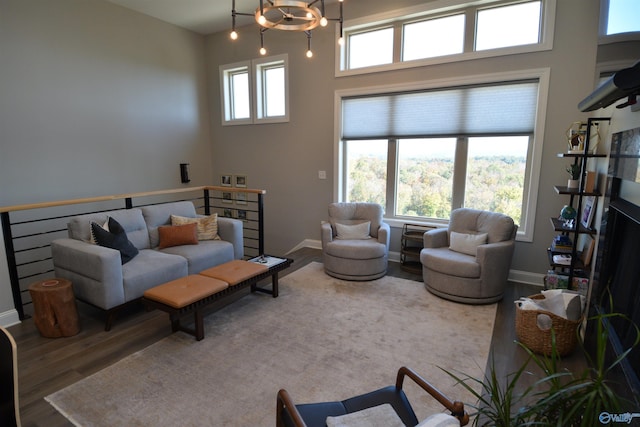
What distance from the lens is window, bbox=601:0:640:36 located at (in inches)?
64.6

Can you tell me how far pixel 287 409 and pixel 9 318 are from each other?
312 cm

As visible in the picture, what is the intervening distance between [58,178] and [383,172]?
A: 4228mm

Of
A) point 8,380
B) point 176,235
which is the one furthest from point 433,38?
point 8,380

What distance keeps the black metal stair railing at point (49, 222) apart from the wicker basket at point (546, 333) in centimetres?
316

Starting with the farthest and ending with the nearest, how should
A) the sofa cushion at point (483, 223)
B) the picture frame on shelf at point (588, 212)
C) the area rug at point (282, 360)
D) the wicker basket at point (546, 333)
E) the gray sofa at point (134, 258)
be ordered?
the sofa cushion at point (483, 223) < the picture frame on shelf at point (588, 212) < the gray sofa at point (134, 258) < the wicker basket at point (546, 333) < the area rug at point (282, 360)

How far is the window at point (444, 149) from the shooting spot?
12.8ft

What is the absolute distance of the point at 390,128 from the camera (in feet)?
15.3

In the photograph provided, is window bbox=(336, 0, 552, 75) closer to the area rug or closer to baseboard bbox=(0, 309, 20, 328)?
the area rug

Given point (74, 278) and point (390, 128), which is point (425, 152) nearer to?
point (390, 128)

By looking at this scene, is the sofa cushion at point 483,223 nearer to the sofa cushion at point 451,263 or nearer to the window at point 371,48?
the sofa cushion at point 451,263

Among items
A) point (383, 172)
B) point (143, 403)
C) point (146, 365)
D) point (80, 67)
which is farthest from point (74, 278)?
point (383, 172)

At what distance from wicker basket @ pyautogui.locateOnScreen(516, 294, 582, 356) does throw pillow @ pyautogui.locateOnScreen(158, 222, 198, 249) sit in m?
3.41

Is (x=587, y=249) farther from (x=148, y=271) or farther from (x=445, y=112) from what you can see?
(x=148, y=271)

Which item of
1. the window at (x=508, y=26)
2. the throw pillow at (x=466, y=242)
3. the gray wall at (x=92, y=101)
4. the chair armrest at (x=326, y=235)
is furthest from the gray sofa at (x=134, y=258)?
the window at (x=508, y=26)
